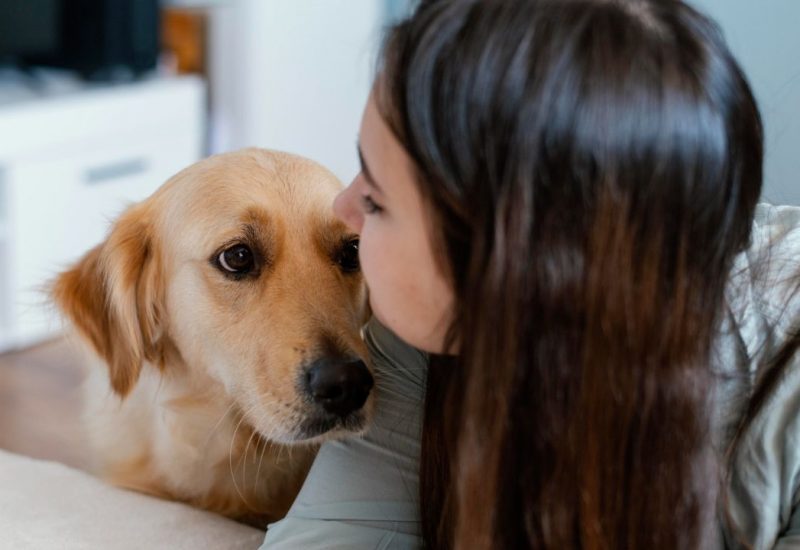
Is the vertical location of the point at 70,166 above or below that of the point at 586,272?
below

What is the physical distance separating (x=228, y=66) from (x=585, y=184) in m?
3.05

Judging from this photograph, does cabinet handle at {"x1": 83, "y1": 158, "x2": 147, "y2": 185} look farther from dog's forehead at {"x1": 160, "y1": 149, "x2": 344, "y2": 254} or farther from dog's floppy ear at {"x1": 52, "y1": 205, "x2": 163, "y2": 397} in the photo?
dog's forehead at {"x1": 160, "y1": 149, "x2": 344, "y2": 254}

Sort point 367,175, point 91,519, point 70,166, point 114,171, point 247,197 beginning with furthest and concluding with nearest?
point 114,171 < point 70,166 < point 247,197 < point 91,519 < point 367,175

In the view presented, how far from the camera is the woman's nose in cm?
116

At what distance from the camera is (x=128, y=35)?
3.51 meters

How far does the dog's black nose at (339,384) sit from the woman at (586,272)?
234 millimetres

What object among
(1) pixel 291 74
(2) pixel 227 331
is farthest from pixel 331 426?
(1) pixel 291 74

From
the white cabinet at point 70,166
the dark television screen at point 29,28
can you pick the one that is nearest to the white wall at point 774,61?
the white cabinet at point 70,166

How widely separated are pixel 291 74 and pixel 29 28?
899 mm

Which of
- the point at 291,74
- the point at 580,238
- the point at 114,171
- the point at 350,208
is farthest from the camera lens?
the point at 291,74

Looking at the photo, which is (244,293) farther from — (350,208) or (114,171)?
(114,171)

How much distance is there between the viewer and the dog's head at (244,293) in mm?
1332

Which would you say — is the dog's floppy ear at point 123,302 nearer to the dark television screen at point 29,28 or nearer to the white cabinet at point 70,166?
the white cabinet at point 70,166

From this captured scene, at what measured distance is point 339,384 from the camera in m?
1.31
